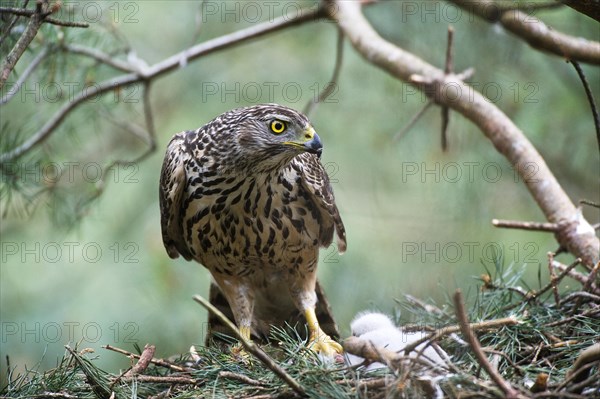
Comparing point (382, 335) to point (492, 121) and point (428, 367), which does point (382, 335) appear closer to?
point (428, 367)

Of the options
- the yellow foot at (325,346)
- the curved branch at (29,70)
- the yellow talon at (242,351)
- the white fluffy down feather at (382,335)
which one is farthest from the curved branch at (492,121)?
the curved branch at (29,70)

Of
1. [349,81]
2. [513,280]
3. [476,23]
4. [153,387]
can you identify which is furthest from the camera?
[349,81]

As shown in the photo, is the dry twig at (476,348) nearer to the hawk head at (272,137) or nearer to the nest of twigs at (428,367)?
the nest of twigs at (428,367)

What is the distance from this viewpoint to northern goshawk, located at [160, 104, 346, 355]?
178 inches

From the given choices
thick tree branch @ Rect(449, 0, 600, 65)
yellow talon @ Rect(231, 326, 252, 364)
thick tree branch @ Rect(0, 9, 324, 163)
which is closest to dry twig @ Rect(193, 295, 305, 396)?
yellow talon @ Rect(231, 326, 252, 364)

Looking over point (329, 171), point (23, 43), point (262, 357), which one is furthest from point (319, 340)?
point (329, 171)

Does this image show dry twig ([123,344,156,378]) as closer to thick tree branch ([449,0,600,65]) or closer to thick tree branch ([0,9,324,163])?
thick tree branch ([0,9,324,163])

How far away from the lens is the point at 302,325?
5.22m

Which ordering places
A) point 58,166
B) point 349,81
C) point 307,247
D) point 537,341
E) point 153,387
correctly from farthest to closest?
point 349,81
point 58,166
point 307,247
point 537,341
point 153,387

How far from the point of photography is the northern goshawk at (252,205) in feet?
14.8

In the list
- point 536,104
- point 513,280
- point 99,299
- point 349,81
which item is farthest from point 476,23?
point 99,299

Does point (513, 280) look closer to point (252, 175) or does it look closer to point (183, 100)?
point (252, 175)

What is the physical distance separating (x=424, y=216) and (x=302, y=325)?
2.92 metres

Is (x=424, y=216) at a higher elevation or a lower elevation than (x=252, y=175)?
lower
